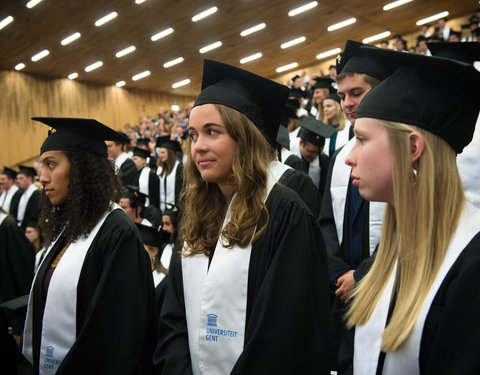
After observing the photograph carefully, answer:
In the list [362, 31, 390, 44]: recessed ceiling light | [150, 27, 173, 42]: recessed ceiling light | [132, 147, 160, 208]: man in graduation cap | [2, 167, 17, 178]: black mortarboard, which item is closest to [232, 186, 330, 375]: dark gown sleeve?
[132, 147, 160, 208]: man in graduation cap

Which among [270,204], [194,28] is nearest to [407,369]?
[270,204]

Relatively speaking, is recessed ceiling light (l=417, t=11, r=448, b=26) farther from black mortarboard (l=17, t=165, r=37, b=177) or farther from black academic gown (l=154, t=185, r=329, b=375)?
black academic gown (l=154, t=185, r=329, b=375)

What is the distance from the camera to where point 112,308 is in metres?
2.33

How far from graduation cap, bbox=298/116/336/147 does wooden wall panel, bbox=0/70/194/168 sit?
17.5 meters

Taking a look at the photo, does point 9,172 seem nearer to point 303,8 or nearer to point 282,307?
point 303,8

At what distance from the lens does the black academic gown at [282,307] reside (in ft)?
5.45

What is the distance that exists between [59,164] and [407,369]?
222 cm

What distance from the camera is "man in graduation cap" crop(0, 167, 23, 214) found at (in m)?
9.60

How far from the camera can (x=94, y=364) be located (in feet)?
7.38

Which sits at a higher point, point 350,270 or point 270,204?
point 270,204

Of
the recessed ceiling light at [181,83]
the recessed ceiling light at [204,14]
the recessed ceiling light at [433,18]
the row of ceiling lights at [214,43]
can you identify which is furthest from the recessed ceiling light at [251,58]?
the recessed ceiling light at [433,18]

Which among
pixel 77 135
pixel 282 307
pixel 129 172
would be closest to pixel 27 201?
pixel 129 172

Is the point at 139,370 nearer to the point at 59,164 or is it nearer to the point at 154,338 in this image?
the point at 154,338

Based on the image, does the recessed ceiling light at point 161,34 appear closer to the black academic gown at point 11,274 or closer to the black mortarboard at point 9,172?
the black mortarboard at point 9,172
